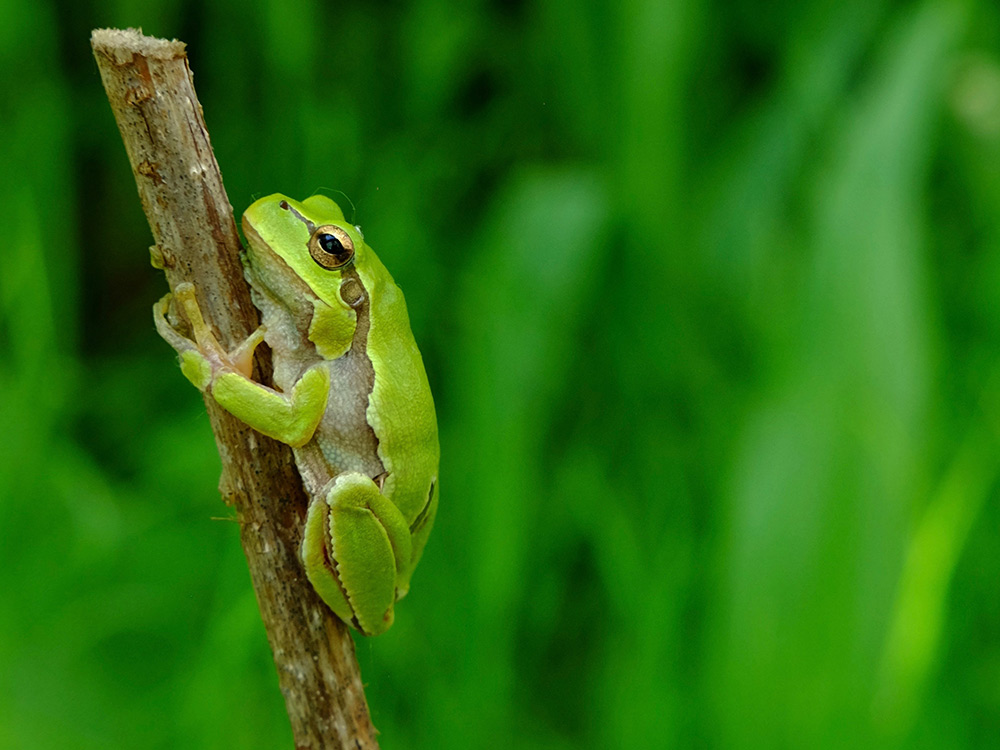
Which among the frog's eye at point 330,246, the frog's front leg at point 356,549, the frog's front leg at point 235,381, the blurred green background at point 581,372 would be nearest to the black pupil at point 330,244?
the frog's eye at point 330,246

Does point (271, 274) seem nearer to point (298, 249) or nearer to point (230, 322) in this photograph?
point (298, 249)

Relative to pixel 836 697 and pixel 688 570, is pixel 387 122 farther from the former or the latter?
pixel 836 697

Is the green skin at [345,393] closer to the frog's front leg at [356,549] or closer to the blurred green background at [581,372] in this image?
the frog's front leg at [356,549]

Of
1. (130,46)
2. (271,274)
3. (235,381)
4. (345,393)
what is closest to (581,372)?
(345,393)

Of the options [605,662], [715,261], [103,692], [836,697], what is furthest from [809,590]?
[103,692]

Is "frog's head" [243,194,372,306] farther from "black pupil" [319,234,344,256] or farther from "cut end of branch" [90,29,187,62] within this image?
"cut end of branch" [90,29,187,62]

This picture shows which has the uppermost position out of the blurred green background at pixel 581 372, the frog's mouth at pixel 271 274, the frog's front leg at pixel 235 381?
the frog's mouth at pixel 271 274

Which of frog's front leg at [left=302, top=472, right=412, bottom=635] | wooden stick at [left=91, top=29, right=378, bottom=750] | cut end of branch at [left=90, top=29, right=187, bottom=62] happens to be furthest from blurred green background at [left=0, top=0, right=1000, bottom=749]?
cut end of branch at [left=90, top=29, right=187, bottom=62]
